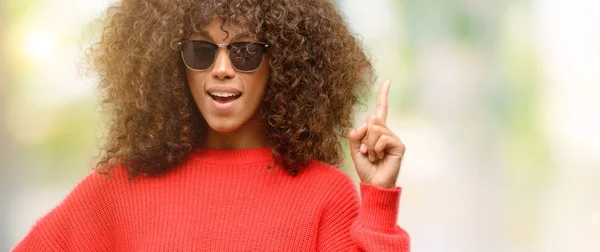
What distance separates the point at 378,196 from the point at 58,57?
5.16 feet

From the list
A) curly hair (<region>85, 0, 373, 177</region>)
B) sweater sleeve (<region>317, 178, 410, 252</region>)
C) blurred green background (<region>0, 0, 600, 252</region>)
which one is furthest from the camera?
blurred green background (<region>0, 0, 600, 252</region>)

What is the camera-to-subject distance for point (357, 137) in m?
1.84

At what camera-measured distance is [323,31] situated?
2.00 m

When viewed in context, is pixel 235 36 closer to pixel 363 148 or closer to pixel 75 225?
pixel 363 148

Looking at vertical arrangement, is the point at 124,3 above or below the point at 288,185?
above

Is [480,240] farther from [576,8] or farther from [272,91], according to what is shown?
[272,91]

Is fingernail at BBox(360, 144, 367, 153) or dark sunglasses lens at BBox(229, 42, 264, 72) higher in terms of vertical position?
dark sunglasses lens at BBox(229, 42, 264, 72)

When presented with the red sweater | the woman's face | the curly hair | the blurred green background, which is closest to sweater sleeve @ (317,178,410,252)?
the red sweater

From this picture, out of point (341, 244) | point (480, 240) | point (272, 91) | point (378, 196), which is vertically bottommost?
point (480, 240)

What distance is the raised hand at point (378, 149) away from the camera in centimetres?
181

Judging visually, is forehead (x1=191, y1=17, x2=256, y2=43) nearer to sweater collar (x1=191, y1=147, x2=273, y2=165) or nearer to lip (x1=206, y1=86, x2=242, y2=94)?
lip (x1=206, y1=86, x2=242, y2=94)

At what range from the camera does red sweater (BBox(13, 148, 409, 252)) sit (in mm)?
1853

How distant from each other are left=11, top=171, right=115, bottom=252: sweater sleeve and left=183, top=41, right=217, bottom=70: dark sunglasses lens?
1.09ft

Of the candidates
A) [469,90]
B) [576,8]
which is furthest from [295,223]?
[576,8]
